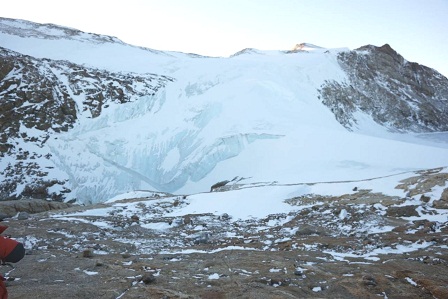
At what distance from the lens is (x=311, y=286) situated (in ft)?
18.3

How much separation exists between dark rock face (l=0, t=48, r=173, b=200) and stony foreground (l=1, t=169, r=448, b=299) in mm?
21498

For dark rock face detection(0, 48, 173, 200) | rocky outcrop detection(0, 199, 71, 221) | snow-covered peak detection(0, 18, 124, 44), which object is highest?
snow-covered peak detection(0, 18, 124, 44)

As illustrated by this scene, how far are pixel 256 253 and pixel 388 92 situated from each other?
66038 millimetres

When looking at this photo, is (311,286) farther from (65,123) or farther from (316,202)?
(65,123)

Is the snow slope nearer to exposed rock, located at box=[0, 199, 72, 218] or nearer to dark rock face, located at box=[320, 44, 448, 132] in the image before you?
dark rock face, located at box=[320, 44, 448, 132]

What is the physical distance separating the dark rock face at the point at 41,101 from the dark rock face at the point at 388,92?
29.4m

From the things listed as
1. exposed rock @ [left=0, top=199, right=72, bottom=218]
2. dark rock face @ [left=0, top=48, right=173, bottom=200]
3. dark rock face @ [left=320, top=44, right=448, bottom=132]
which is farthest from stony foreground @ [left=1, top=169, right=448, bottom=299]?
dark rock face @ [left=320, top=44, right=448, bottom=132]

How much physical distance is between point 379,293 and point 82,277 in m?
5.26

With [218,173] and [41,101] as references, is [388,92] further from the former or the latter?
[41,101]

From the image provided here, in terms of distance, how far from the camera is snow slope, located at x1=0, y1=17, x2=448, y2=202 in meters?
26.6

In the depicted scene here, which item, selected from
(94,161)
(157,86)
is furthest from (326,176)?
(157,86)

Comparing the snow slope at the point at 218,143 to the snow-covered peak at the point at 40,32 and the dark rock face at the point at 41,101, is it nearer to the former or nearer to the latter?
the dark rock face at the point at 41,101

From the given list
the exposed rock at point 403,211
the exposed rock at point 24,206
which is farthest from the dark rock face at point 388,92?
the exposed rock at point 24,206

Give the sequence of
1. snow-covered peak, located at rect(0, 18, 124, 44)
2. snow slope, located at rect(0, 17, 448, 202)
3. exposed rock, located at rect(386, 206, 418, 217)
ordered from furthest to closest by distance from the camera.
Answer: snow-covered peak, located at rect(0, 18, 124, 44)
snow slope, located at rect(0, 17, 448, 202)
exposed rock, located at rect(386, 206, 418, 217)
